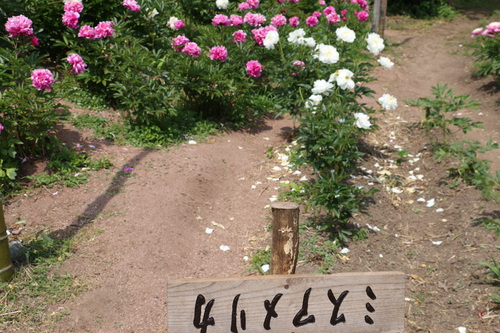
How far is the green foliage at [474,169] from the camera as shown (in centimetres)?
361

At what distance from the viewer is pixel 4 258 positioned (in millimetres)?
2707

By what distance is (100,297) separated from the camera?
2.84 meters

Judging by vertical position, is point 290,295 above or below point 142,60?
below

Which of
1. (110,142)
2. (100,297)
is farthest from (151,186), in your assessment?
(100,297)

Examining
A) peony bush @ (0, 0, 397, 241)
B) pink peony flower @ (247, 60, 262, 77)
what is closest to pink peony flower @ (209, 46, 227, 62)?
peony bush @ (0, 0, 397, 241)

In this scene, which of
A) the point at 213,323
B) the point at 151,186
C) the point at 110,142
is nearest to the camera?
the point at 213,323

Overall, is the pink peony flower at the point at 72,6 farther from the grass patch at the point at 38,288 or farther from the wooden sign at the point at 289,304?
the wooden sign at the point at 289,304

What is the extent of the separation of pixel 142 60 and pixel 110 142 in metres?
0.86

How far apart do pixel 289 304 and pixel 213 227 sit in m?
2.04

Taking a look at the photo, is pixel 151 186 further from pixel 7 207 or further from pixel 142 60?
pixel 142 60

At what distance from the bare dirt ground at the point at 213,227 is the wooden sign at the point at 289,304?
3.56ft

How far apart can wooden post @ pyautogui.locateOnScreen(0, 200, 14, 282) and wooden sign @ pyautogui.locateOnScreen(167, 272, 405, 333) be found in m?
1.49

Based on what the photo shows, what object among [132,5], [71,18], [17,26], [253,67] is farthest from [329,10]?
[17,26]

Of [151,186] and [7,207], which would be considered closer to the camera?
[7,207]
